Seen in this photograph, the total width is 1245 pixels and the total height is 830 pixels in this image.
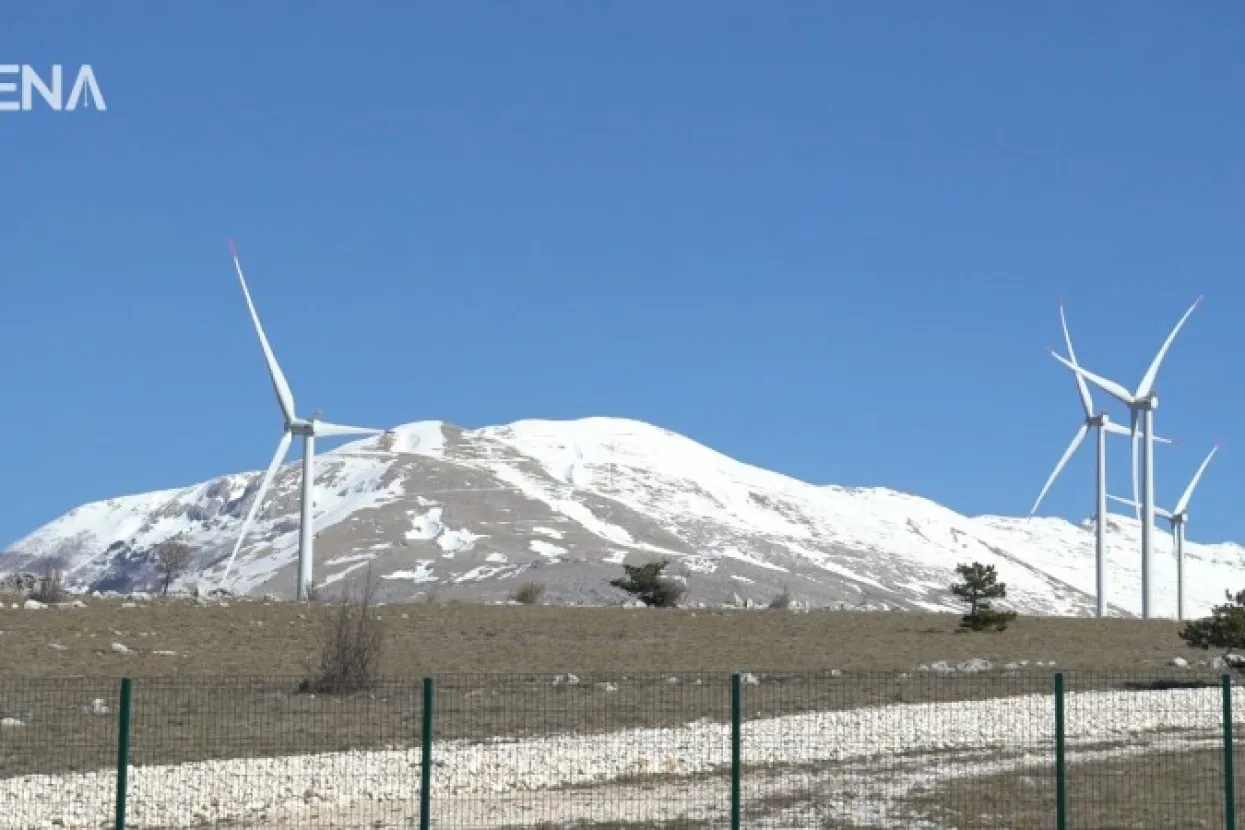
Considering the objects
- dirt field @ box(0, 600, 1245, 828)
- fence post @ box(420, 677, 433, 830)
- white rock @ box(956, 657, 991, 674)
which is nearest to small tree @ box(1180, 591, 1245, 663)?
dirt field @ box(0, 600, 1245, 828)

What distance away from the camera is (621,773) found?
2811 centimetres

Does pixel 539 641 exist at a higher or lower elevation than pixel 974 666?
higher

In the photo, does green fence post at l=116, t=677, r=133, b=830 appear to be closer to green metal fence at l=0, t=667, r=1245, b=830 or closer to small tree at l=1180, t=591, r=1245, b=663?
green metal fence at l=0, t=667, r=1245, b=830

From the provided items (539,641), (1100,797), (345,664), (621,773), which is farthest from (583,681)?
(1100,797)

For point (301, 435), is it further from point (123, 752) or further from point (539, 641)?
point (123, 752)

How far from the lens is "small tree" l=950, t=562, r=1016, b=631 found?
66188 mm

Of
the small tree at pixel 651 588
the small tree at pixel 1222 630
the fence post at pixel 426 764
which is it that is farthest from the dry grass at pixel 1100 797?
the small tree at pixel 651 588

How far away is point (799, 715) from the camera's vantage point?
3644 centimetres

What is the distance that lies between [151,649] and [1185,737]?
27013 millimetres

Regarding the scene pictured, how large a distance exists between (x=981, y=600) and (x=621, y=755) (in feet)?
153

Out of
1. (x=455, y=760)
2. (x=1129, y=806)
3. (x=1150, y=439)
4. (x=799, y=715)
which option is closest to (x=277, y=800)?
(x=455, y=760)

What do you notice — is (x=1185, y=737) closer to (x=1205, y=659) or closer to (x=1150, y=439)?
(x=1205, y=659)

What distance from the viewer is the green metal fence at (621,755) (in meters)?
23.6

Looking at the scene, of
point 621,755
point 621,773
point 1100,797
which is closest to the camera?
point 1100,797
